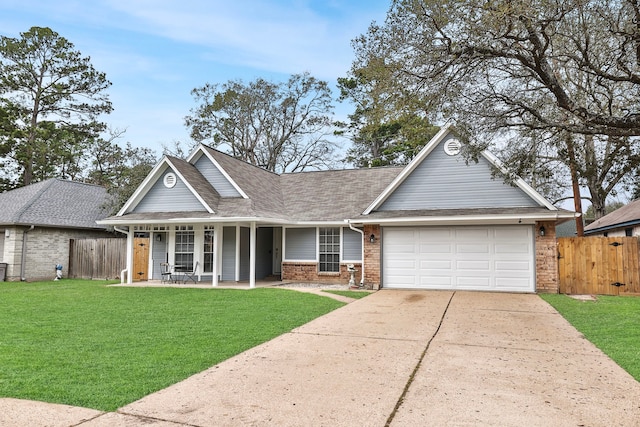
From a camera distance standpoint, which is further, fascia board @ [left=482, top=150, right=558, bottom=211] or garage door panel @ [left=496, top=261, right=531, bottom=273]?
garage door panel @ [left=496, top=261, right=531, bottom=273]

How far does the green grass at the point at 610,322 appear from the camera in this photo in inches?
240

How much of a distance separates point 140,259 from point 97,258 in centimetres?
319

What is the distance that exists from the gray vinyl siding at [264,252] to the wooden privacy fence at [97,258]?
6112mm

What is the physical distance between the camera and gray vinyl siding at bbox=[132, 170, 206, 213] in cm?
1633

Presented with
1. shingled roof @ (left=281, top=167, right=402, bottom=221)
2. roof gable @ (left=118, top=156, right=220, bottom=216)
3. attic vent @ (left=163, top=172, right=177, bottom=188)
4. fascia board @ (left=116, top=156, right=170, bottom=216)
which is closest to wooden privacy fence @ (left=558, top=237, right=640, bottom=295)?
shingled roof @ (left=281, top=167, right=402, bottom=221)

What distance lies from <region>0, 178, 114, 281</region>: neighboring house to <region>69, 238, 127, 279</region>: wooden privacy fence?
0.48 m

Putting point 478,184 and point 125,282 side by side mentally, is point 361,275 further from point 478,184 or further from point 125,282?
point 125,282

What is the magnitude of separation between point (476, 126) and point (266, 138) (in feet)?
Result: 87.3

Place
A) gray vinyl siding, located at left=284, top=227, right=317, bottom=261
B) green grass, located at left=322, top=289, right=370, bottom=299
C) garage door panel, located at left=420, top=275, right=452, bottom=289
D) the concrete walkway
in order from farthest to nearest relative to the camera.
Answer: gray vinyl siding, located at left=284, top=227, right=317, bottom=261
garage door panel, located at left=420, top=275, right=452, bottom=289
green grass, located at left=322, top=289, right=370, bottom=299
the concrete walkway

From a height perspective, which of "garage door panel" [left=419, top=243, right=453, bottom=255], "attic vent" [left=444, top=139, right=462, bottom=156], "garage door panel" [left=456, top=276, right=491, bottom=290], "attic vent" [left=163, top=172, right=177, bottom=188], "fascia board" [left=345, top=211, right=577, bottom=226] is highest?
"attic vent" [left=444, top=139, right=462, bottom=156]

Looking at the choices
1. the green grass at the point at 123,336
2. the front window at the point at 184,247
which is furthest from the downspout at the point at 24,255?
the front window at the point at 184,247

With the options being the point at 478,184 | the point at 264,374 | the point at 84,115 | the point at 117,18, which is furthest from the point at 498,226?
the point at 84,115

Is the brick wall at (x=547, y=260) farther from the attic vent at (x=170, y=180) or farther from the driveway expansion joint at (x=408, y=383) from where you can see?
the attic vent at (x=170, y=180)

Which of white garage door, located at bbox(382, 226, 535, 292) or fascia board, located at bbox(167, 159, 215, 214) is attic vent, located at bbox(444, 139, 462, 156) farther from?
fascia board, located at bbox(167, 159, 215, 214)
